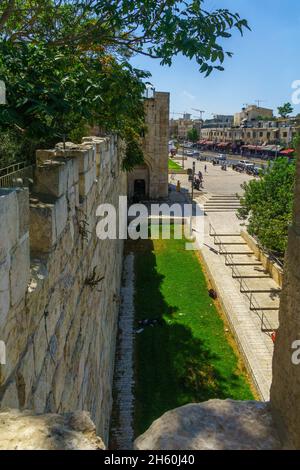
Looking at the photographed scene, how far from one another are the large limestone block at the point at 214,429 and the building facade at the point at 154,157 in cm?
2915

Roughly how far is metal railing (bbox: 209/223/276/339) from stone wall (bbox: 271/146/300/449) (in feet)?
37.5

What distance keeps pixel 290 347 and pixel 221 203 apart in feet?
95.9

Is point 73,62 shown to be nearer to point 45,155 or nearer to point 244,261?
point 45,155

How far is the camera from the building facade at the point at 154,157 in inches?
1207

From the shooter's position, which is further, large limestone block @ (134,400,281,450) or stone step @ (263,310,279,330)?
stone step @ (263,310,279,330)

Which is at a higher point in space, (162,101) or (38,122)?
(162,101)

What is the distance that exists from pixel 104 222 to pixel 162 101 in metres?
24.6

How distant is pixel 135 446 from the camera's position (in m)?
1.70

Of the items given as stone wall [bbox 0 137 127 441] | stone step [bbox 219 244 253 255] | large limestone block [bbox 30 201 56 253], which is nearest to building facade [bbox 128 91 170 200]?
stone step [bbox 219 244 253 255]

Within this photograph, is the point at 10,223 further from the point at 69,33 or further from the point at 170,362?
the point at 170,362

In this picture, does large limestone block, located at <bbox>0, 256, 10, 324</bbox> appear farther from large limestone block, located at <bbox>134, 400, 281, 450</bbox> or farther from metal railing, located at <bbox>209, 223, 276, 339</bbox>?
metal railing, located at <bbox>209, 223, 276, 339</bbox>

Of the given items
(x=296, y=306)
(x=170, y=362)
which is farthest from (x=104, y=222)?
(x=296, y=306)

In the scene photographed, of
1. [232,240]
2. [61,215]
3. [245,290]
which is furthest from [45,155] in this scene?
[232,240]

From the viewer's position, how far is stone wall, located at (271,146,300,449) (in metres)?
1.93
